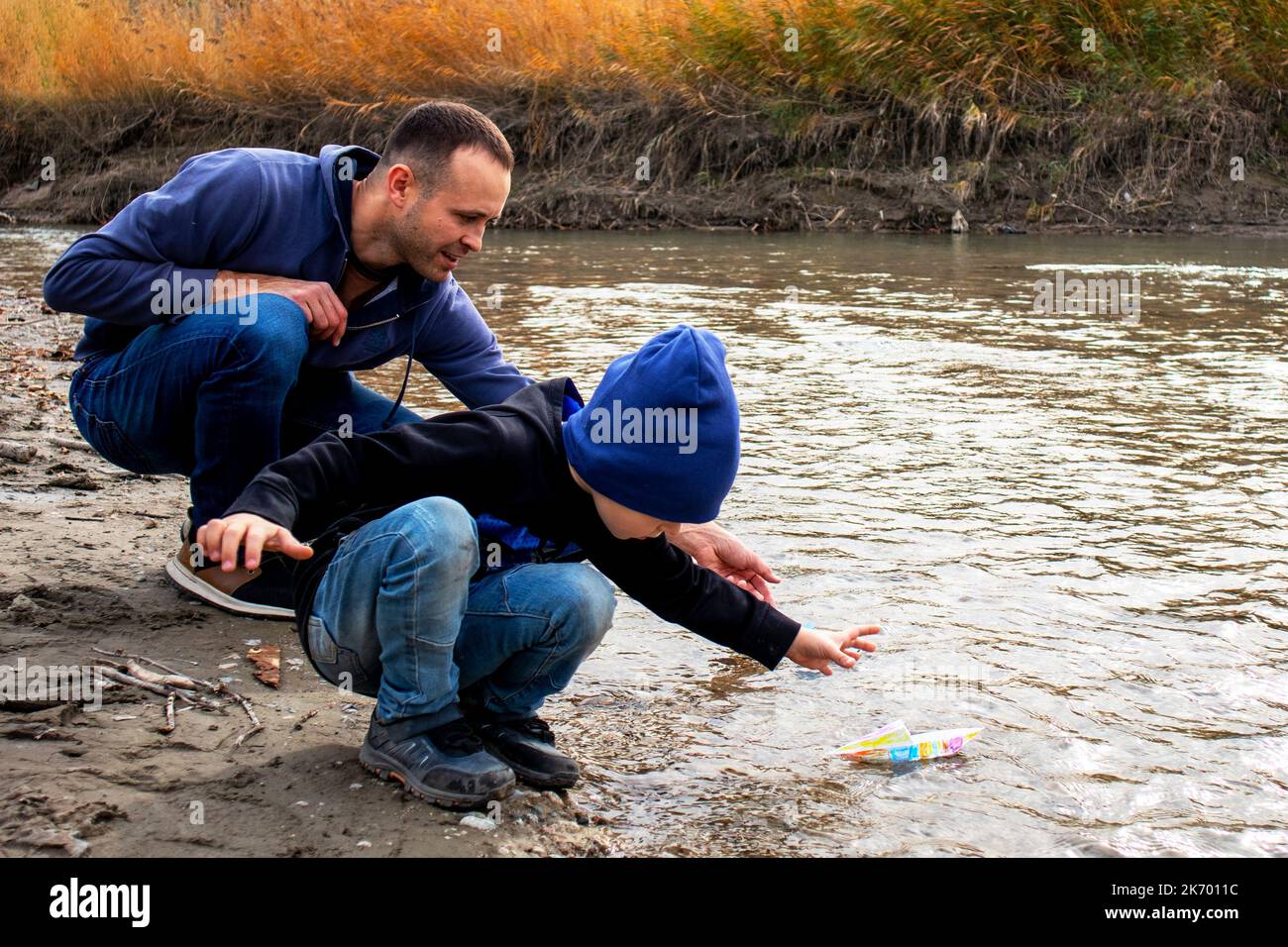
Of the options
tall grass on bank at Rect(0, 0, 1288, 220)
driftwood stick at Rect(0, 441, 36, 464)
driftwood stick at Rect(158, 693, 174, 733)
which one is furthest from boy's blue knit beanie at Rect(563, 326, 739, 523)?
tall grass on bank at Rect(0, 0, 1288, 220)

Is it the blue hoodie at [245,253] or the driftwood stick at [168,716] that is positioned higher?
the blue hoodie at [245,253]

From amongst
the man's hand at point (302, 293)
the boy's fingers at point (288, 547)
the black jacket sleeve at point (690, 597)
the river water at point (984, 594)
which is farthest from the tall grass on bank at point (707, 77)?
the boy's fingers at point (288, 547)

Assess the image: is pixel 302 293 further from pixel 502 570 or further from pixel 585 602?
pixel 585 602

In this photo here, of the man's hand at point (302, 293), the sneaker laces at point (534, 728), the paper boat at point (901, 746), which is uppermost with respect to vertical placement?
the man's hand at point (302, 293)

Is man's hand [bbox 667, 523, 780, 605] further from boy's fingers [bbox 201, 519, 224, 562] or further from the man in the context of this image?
boy's fingers [bbox 201, 519, 224, 562]

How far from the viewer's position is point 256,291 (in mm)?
3195

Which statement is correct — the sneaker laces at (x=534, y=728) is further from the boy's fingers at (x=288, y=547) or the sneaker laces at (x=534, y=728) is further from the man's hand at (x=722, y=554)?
the boy's fingers at (x=288, y=547)

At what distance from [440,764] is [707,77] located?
1234 cm

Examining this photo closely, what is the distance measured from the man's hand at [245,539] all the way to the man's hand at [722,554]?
98 cm

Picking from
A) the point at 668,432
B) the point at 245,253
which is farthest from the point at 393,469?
the point at 245,253

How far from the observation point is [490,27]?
573 inches

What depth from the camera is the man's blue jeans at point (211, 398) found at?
10.3 ft

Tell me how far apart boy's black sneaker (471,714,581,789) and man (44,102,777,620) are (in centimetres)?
73

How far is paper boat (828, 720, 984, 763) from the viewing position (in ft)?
8.70
